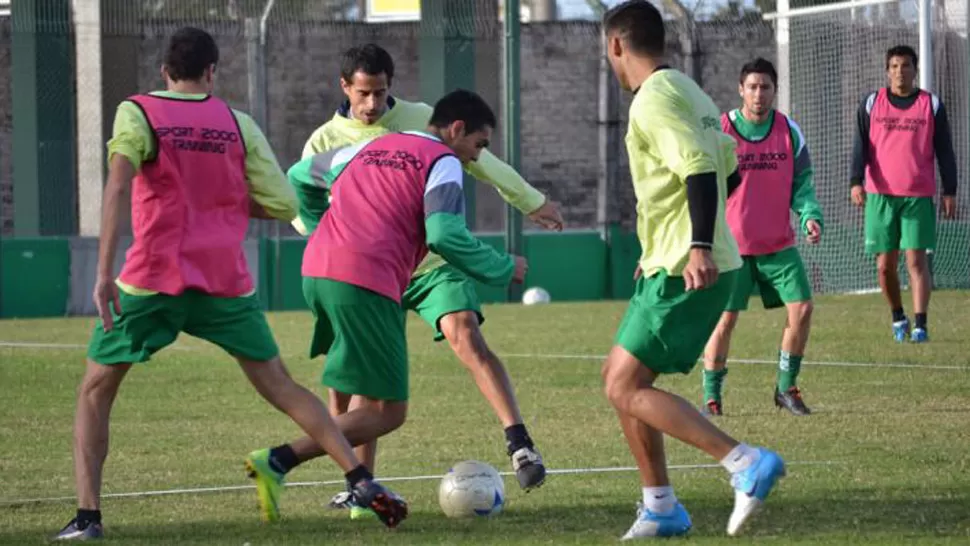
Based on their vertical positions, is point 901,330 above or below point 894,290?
below

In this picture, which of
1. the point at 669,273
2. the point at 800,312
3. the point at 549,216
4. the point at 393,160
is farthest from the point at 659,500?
the point at 800,312

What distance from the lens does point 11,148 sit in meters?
25.5

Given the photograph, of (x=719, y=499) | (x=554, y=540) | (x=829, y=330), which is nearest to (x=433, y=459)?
(x=719, y=499)

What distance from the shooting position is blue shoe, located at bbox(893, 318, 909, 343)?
1545 cm

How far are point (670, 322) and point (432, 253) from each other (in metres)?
1.96

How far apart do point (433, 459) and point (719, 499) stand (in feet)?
6.99

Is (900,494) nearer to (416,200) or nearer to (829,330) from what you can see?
(416,200)

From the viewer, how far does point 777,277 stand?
11523 mm

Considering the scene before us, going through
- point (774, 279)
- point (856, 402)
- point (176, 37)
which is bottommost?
point (856, 402)

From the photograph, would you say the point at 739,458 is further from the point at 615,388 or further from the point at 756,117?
the point at 756,117

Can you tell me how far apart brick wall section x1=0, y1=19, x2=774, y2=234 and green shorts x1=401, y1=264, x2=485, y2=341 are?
712 inches

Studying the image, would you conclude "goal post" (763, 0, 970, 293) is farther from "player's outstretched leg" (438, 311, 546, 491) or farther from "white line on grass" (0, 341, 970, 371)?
"player's outstretched leg" (438, 311, 546, 491)

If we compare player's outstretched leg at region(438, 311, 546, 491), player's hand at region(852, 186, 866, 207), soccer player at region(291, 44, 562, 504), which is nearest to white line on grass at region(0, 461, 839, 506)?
soccer player at region(291, 44, 562, 504)

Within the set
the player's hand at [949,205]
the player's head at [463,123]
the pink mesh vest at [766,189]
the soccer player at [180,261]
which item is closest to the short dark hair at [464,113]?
the player's head at [463,123]
